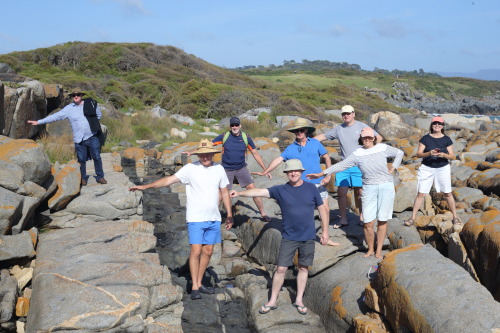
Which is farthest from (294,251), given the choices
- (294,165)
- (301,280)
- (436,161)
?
(436,161)

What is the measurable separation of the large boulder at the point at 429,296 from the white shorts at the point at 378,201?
940 mm

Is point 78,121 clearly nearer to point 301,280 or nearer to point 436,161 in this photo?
point 301,280

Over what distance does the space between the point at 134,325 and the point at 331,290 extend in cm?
264

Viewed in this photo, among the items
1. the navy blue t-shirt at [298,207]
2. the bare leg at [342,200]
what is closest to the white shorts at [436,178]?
the bare leg at [342,200]

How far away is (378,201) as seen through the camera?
6918 millimetres

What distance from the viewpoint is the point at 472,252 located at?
265 inches

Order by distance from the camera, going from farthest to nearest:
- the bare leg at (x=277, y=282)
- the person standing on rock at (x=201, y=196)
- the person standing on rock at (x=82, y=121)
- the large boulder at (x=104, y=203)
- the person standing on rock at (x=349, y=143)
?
1. the person standing on rock at (x=82, y=121)
2. the large boulder at (x=104, y=203)
3. the person standing on rock at (x=349, y=143)
4. the person standing on rock at (x=201, y=196)
5. the bare leg at (x=277, y=282)

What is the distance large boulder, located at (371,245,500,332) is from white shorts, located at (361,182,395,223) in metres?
0.94

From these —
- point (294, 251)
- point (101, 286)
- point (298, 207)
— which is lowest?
point (101, 286)

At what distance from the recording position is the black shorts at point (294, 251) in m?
6.33

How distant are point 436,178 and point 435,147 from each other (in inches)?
21.8

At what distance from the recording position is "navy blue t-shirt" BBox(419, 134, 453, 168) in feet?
26.5

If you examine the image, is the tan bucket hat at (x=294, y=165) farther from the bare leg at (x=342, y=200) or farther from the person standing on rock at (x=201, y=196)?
the bare leg at (x=342, y=200)

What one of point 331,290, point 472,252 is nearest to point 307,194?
point 331,290
